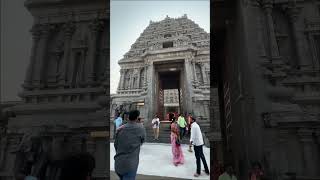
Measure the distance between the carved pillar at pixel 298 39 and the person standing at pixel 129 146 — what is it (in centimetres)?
162

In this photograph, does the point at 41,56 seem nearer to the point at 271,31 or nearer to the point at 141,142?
the point at 141,142

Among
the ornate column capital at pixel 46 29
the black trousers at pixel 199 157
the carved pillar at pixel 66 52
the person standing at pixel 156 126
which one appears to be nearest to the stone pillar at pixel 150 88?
the person standing at pixel 156 126

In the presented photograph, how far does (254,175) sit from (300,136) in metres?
0.56

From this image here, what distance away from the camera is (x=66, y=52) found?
283 cm

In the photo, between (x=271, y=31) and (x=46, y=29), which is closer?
(x=271, y=31)

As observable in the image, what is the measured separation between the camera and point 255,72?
2.39 meters

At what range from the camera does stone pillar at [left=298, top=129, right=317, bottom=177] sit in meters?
2.23

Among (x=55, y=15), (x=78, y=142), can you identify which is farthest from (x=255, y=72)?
(x=55, y=15)

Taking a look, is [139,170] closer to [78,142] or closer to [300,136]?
[78,142]

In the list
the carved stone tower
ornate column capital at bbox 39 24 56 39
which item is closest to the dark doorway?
the carved stone tower

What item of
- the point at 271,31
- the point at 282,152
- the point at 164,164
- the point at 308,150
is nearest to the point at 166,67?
the point at 164,164

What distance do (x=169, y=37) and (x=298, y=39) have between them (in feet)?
4.07

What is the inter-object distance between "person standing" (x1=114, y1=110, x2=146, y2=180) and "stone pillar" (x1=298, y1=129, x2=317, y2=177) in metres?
1.42

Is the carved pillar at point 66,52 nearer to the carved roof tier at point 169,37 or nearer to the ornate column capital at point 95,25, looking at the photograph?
the ornate column capital at point 95,25
